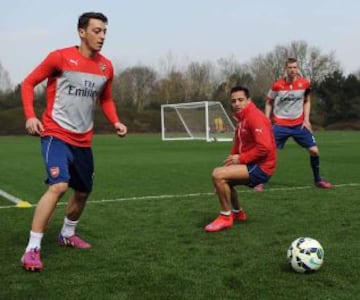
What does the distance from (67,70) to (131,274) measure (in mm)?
1874

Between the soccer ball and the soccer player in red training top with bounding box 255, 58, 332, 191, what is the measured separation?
586 cm

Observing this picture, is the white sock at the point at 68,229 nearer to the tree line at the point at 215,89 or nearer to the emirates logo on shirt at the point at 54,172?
the emirates logo on shirt at the point at 54,172

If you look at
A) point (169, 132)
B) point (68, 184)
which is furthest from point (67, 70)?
point (169, 132)

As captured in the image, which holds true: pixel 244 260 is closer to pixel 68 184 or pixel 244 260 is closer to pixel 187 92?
pixel 68 184

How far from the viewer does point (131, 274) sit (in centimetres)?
473

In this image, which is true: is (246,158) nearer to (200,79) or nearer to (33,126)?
(33,126)

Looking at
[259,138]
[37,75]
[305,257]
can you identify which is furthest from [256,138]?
[37,75]

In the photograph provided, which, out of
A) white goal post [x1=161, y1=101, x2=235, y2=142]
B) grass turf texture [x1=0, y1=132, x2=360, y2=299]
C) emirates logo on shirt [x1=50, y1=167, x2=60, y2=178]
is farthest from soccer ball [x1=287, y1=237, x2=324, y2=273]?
white goal post [x1=161, y1=101, x2=235, y2=142]

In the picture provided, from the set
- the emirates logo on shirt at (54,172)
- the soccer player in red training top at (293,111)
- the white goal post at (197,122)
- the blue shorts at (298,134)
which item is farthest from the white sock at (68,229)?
the white goal post at (197,122)

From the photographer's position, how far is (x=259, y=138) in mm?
6539

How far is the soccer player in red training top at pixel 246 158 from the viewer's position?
6.57 m

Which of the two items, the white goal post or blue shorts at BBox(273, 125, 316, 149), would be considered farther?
the white goal post

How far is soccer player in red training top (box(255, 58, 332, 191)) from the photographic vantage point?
10719 millimetres

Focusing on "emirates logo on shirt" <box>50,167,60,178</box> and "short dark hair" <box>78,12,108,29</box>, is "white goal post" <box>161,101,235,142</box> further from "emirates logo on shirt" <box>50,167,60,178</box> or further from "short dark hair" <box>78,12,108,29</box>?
"emirates logo on shirt" <box>50,167,60,178</box>
